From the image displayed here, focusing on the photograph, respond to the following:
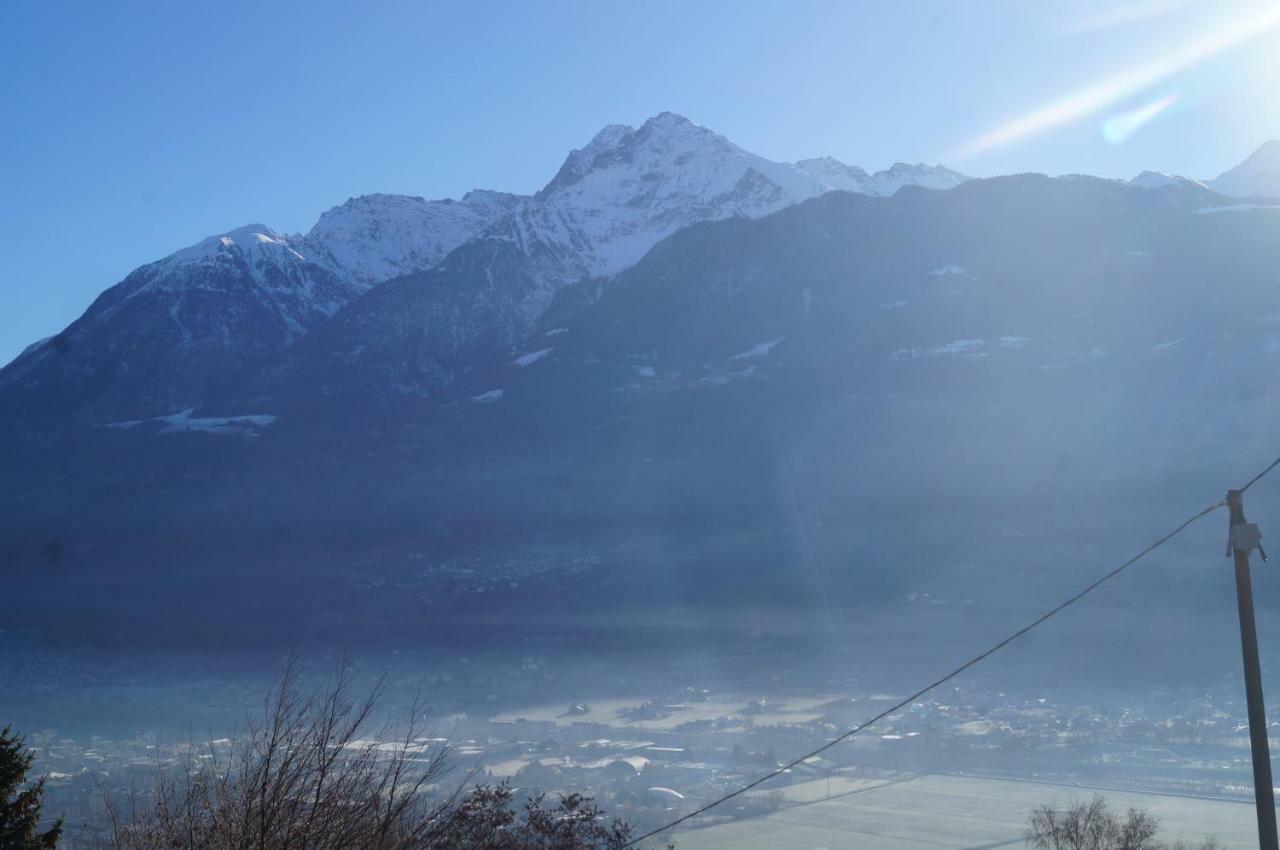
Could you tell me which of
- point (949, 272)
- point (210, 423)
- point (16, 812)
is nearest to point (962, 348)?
point (949, 272)

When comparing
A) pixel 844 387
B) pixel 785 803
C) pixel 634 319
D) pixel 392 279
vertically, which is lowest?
pixel 785 803

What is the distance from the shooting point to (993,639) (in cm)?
6944

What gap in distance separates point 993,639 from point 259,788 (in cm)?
6660

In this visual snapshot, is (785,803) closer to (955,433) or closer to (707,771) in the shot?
(707,771)

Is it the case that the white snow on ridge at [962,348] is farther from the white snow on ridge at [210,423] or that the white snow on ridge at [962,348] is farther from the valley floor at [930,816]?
the valley floor at [930,816]

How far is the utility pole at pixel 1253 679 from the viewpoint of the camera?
8383mm

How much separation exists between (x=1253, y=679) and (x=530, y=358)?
514ft

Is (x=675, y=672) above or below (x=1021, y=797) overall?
above

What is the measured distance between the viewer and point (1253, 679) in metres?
8.64

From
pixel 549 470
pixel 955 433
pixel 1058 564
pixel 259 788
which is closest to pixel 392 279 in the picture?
pixel 549 470

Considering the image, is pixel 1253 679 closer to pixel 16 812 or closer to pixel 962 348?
pixel 16 812

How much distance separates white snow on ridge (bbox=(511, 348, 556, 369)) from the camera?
531 ft

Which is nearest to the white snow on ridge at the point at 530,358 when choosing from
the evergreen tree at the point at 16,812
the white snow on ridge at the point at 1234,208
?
the white snow on ridge at the point at 1234,208

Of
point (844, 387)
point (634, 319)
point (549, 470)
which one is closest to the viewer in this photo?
point (549, 470)
